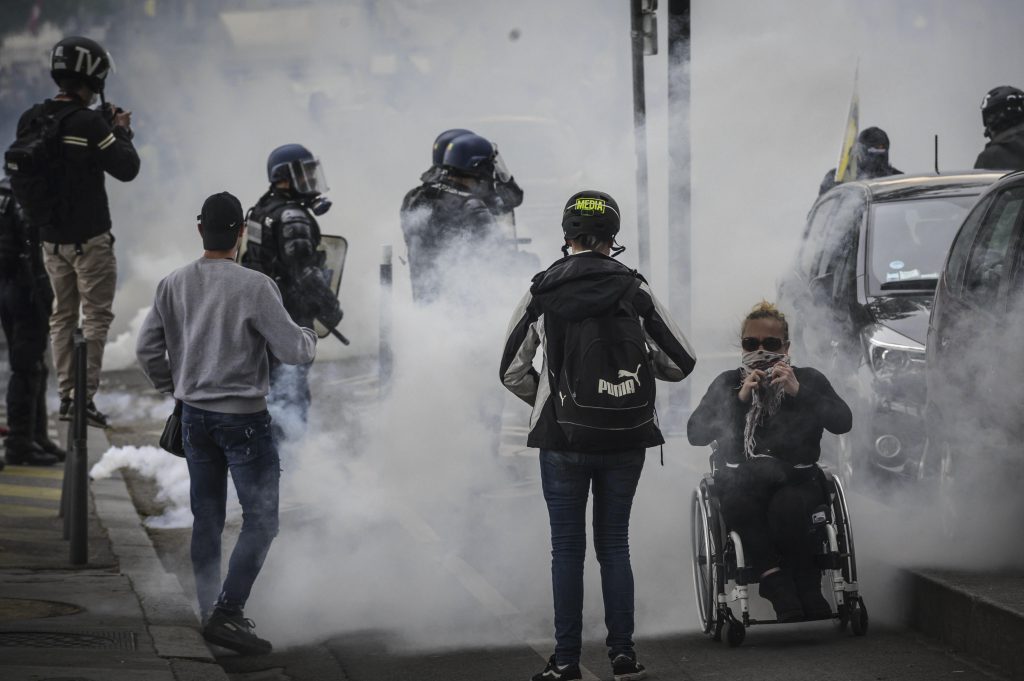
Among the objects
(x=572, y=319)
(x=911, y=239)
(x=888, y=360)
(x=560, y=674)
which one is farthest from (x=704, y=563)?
(x=911, y=239)

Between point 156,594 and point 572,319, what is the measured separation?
237cm

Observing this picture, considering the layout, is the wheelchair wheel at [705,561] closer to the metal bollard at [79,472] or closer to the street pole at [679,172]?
the metal bollard at [79,472]

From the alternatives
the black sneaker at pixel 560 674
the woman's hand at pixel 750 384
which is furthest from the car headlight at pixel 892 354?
the black sneaker at pixel 560 674

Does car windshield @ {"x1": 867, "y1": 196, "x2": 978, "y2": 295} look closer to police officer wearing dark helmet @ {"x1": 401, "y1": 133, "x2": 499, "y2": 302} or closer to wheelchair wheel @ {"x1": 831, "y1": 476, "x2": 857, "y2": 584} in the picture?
police officer wearing dark helmet @ {"x1": 401, "y1": 133, "x2": 499, "y2": 302}

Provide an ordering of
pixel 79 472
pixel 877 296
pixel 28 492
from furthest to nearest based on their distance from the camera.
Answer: pixel 28 492 < pixel 877 296 < pixel 79 472

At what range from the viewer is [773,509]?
16.9 feet

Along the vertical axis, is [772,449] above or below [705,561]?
above

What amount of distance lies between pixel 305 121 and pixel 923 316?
7718 mm

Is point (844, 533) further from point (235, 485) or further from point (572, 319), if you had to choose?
point (235, 485)

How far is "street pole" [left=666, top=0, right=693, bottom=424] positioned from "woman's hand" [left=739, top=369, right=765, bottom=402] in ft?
13.3

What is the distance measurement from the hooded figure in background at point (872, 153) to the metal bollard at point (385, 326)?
3.14 meters

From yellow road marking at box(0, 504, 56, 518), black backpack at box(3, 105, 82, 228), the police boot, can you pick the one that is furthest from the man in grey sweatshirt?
the police boot

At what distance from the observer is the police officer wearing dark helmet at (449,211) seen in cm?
821

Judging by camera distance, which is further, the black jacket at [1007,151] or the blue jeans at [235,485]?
the black jacket at [1007,151]
